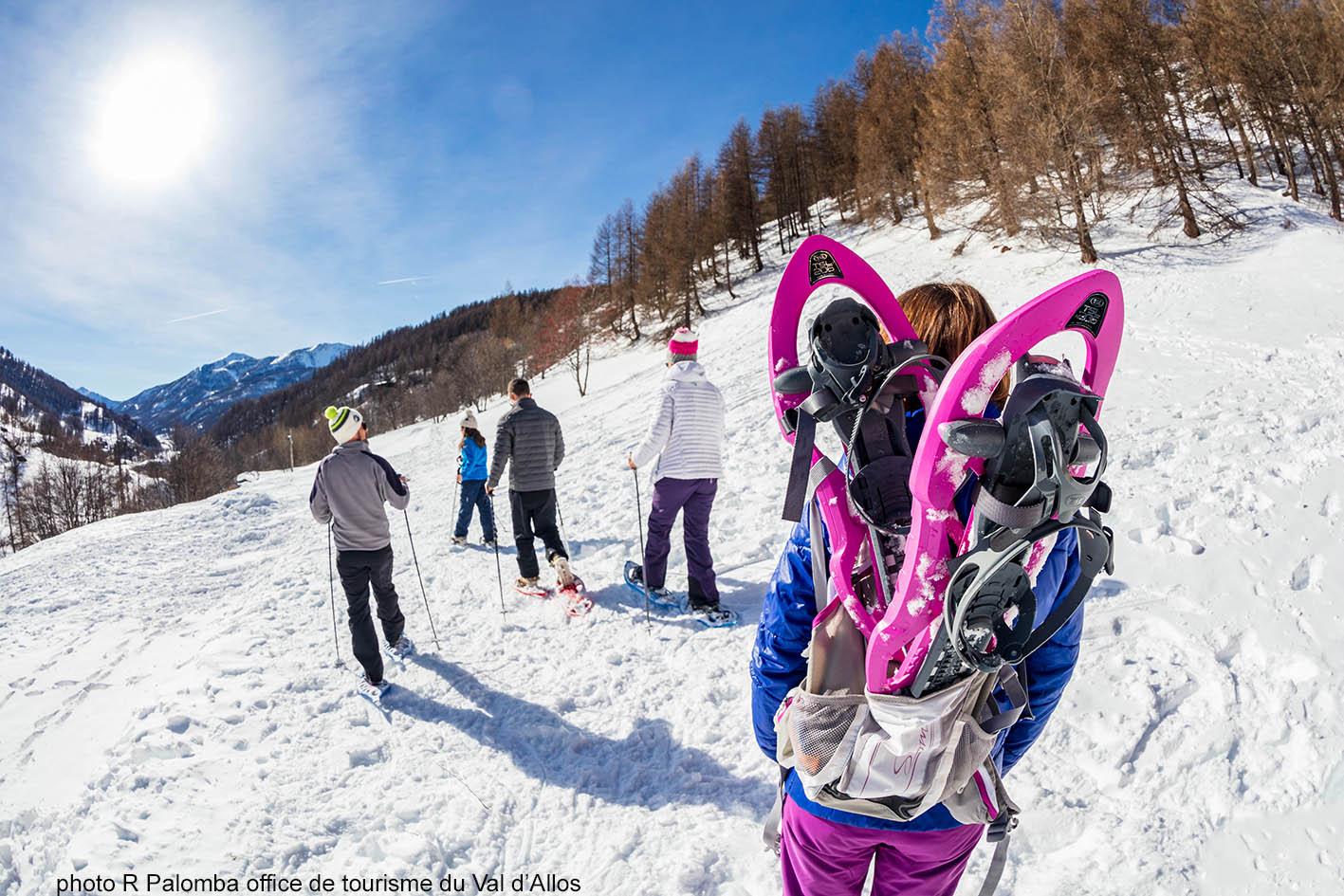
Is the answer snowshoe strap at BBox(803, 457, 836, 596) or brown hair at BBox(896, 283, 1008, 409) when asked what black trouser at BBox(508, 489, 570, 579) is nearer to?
snowshoe strap at BBox(803, 457, 836, 596)

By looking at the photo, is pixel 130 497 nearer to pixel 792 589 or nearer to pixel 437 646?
pixel 437 646

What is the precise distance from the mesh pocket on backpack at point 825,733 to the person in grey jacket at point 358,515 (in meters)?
4.47

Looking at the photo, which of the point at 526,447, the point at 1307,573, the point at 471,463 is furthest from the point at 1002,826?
the point at 471,463

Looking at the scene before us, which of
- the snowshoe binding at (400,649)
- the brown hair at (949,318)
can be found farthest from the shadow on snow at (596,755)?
the brown hair at (949,318)

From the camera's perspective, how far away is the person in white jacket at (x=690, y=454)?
5512 mm

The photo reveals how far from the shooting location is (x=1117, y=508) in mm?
5805

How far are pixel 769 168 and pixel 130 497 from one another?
3241 inches

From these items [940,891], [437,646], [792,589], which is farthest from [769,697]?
[437,646]

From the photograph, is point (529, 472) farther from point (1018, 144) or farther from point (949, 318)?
point (1018, 144)

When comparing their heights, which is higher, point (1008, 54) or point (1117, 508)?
point (1008, 54)

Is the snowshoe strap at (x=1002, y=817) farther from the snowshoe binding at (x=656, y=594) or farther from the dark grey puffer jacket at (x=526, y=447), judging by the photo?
the dark grey puffer jacket at (x=526, y=447)

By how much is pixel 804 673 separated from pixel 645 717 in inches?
126

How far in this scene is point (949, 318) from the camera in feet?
5.07

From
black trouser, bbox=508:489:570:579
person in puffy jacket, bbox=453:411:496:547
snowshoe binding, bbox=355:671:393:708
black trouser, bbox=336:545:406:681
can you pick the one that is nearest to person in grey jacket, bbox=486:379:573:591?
black trouser, bbox=508:489:570:579
